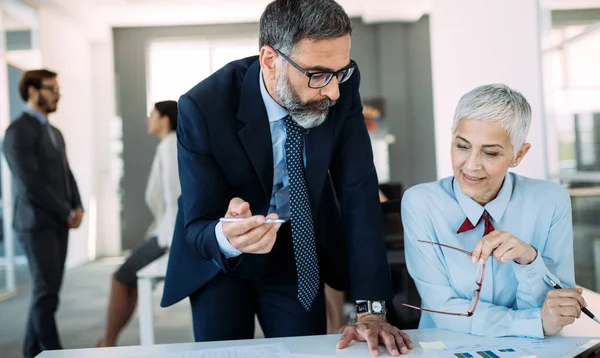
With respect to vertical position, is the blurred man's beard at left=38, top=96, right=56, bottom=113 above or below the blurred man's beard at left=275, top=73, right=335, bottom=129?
above

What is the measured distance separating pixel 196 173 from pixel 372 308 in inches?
21.9

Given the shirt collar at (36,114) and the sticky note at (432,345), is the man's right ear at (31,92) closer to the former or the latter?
the shirt collar at (36,114)

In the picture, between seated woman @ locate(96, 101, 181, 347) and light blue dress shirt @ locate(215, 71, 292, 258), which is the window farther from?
light blue dress shirt @ locate(215, 71, 292, 258)

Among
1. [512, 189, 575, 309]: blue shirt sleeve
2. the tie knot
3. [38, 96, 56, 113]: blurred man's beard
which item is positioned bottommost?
A: [512, 189, 575, 309]: blue shirt sleeve

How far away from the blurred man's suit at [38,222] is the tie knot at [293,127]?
8.30 ft

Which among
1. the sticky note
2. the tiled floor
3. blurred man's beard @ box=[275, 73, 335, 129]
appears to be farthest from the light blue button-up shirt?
the sticky note

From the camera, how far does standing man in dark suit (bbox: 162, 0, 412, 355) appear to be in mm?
1319

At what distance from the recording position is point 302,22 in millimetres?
1285

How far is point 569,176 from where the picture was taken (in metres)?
3.39

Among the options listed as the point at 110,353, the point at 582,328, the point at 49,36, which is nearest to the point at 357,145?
the point at 582,328

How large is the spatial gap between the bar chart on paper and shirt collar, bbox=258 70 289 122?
0.71 meters

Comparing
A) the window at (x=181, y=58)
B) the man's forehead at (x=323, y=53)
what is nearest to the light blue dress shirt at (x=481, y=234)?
the man's forehead at (x=323, y=53)

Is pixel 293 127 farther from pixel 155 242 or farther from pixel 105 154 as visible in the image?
pixel 105 154

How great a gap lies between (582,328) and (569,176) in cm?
237
